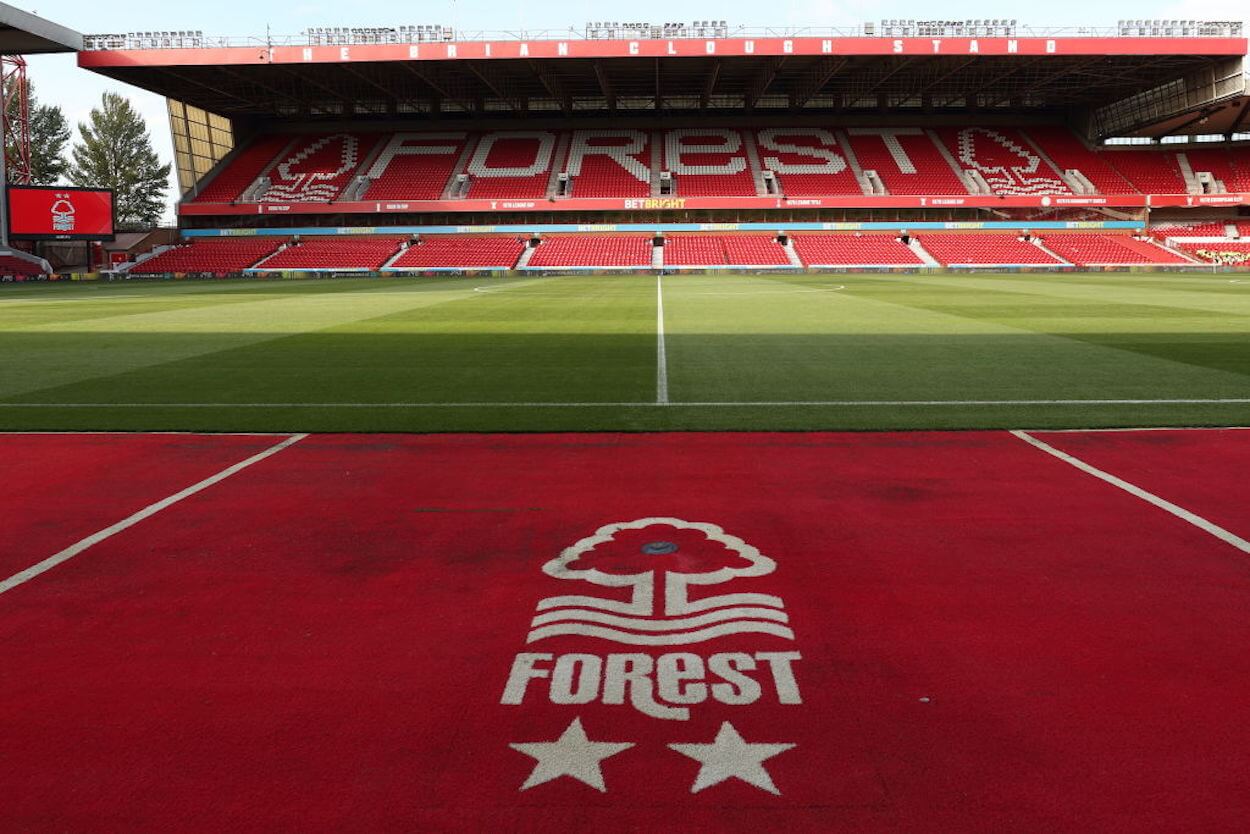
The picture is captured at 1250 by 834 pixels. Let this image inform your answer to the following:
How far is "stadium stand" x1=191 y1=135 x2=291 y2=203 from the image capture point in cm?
6438

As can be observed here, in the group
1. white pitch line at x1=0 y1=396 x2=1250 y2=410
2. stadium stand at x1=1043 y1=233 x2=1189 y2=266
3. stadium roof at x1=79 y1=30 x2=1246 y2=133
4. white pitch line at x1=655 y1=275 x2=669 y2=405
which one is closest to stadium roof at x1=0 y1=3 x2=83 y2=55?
stadium roof at x1=79 y1=30 x2=1246 y2=133

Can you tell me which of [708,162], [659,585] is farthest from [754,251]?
[659,585]

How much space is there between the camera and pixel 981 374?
1206cm

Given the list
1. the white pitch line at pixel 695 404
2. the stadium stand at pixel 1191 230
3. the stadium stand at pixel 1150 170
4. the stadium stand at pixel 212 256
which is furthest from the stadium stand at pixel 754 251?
the white pitch line at pixel 695 404

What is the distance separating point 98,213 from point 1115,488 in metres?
58.8

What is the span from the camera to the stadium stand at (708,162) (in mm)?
62375

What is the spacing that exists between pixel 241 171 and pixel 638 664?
71.8m

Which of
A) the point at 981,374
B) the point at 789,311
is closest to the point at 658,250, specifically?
the point at 789,311

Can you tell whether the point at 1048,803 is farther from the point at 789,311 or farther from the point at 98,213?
the point at 98,213

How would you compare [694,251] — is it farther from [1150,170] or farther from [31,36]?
[31,36]

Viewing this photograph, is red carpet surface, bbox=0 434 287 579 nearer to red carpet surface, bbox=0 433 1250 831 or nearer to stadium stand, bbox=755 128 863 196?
red carpet surface, bbox=0 433 1250 831

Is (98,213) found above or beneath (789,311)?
above

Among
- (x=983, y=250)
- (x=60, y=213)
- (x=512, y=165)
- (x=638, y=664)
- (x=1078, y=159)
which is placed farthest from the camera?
(x=512, y=165)

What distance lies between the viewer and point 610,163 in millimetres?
65312
